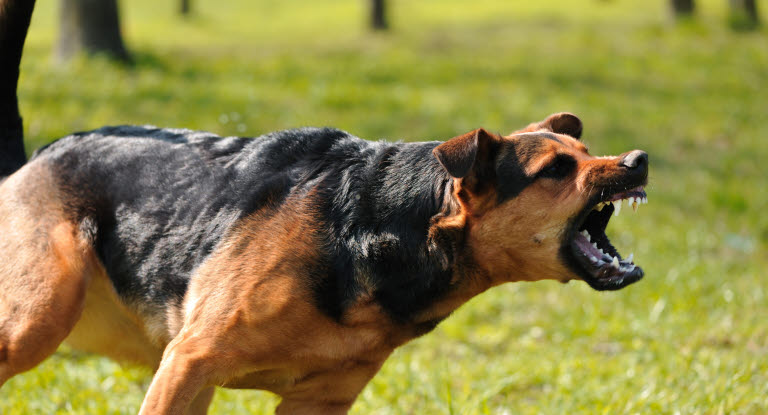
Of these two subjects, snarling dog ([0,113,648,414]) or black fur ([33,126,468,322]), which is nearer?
snarling dog ([0,113,648,414])

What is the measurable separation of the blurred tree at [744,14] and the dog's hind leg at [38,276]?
66.1 ft

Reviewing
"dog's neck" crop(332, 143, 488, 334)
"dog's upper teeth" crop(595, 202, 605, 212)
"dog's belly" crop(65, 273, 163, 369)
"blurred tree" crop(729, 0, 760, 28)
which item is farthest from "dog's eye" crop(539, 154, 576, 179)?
"blurred tree" crop(729, 0, 760, 28)

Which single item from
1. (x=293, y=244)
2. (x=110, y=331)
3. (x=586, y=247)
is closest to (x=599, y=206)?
(x=586, y=247)

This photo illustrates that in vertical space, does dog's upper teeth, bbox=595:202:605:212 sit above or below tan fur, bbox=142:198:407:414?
above

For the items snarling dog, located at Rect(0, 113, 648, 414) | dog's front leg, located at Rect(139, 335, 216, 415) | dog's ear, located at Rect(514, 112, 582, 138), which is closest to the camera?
dog's front leg, located at Rect(139, 335, 216, 415)

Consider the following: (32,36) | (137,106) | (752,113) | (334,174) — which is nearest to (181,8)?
(32,36)

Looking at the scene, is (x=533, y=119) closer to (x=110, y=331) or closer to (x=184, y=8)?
(x=110, y=331)

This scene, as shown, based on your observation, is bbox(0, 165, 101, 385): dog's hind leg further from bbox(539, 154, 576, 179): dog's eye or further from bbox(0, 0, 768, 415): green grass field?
bbox(539, 154, 576, 179): dog's eye

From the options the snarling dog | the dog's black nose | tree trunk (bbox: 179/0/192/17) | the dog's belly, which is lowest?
tree trunk (bbox: 179/0/192/17)

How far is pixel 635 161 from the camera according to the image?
147 inches

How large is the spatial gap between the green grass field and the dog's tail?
5.59 feet

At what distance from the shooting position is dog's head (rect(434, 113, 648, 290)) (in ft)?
12.3

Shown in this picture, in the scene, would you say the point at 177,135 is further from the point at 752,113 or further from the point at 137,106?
the point at 752,113

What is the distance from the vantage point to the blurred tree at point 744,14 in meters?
20.3
